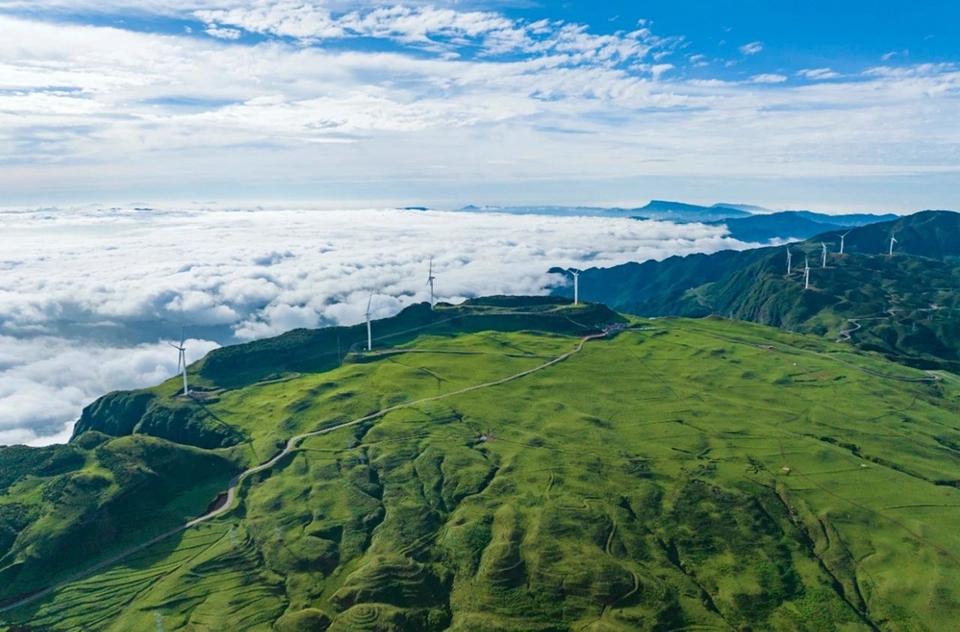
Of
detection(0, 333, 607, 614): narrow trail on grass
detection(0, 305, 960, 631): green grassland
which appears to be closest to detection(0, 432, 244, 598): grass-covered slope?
detection(0, 305, 960, 631): green grassland

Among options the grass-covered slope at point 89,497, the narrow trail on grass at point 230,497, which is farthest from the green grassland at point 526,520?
the narrow trail on grass at point 230,497

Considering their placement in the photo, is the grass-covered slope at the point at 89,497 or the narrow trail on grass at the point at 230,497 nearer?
the narrow trail on grass at the point at 230,497

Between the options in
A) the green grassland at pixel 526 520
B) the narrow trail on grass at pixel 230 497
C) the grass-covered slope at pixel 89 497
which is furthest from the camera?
the grass-covered slope at pixel 89 497

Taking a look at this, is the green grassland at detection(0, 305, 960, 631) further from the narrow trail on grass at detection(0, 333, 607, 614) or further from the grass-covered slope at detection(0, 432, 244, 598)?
the narrow trail on grass at detection(0, 333, 607, 614)

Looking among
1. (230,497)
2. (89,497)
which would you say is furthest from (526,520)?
(89,497)

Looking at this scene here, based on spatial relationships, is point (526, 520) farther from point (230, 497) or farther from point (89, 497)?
point (89, 497)

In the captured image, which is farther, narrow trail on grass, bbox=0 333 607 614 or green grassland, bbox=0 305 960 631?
narrow trail on grass, bbox=0 333 607 614

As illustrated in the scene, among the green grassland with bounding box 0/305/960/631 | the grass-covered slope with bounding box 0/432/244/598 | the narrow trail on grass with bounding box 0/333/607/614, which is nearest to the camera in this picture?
the green grassland with bounding box 0/305/960/631

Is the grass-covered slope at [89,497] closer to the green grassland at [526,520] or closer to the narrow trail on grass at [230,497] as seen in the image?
the green grassland at [526,520]

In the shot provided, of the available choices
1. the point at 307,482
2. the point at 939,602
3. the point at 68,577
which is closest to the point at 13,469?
the point at 68,577
